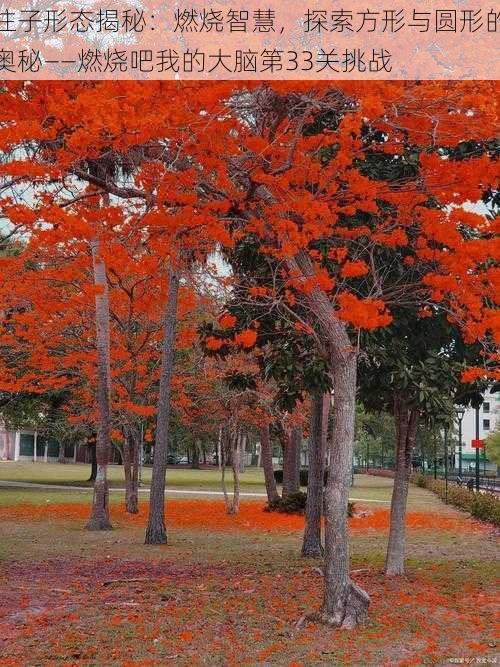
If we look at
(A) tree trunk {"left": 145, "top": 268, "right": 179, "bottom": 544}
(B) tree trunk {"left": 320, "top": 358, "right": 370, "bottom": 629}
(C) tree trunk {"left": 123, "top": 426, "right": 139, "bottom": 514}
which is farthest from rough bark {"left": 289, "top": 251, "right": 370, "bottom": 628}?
(C) tree trunk {"left": 123, "top": 426, "right": 139, "bottom": 514}

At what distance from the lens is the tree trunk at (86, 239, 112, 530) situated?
59.9 feet

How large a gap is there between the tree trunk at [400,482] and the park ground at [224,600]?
0.32 meters

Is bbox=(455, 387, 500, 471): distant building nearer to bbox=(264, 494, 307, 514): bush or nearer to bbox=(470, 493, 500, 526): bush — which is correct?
bbox=(470, 493, 500, 526): bush

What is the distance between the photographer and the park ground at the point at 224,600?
22.5 feet

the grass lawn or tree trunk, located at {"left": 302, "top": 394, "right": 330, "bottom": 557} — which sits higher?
tree trunk, located at {"left": 302, "top": 394, "right": 330, "bottom": 557}

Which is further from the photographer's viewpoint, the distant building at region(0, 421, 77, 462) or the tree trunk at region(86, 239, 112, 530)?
the distant building at region(0, 421, 77, 462)

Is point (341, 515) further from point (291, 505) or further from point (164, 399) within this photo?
point (291, 505)

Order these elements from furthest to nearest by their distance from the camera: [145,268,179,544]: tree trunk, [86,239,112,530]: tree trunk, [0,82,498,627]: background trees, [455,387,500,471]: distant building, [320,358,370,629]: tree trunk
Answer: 1. [455,387,500,471]: distant building
2. [86,239,112,530]: tree trunk
3. [145,268,179,544]: tree trunk
4. [320,358,370,629]: tree trunk
5. [0,82,498,627]: background trees

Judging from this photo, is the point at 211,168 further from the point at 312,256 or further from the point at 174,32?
the point at 312,256

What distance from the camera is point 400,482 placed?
11.3 metres

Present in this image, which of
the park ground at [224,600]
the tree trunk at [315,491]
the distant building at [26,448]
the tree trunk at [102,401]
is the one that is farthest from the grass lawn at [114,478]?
the tree trunk at [315,491]

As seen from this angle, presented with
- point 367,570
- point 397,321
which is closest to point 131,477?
point 367,570

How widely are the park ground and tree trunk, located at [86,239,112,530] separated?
1.98 ft

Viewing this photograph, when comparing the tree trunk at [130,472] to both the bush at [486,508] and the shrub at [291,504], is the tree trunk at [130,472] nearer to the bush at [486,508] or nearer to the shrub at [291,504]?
the shrub at [291,504]
